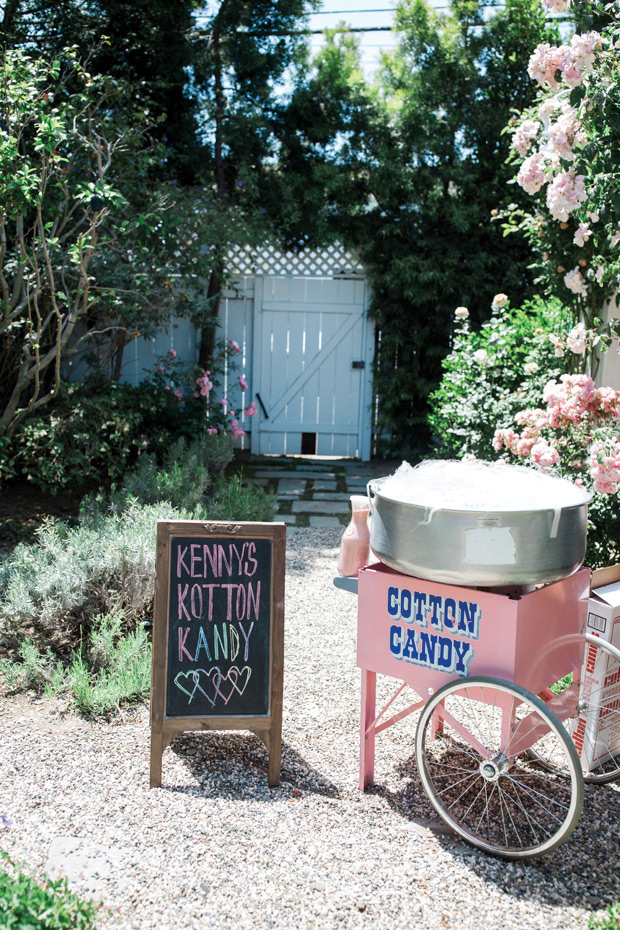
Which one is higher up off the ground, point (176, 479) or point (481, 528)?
point (481, 528)

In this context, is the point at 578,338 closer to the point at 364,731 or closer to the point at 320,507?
the point at 364,731

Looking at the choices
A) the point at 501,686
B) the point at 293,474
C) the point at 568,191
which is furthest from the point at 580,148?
the point at 293,474

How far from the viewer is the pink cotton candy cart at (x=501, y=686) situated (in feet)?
6.29

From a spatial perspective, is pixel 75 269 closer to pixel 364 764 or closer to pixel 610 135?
pixel 610 135

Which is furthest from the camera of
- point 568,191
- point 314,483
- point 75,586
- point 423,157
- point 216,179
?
point 423,157

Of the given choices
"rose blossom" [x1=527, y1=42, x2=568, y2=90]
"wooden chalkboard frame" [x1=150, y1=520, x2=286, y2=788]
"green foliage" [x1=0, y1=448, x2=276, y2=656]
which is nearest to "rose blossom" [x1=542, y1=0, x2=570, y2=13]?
"rose blossom" [x1=527, y1=42, x2=568, y2=90]

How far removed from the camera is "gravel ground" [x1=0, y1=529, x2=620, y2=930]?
1732mm

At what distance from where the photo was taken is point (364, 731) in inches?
88.1

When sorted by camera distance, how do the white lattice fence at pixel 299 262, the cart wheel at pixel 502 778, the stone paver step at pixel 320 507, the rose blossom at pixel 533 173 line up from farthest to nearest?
the white lattice fence at pixel 299 262 < the stone paver step at pixel 320 507 < the rose blossom at pixel 533 173 < the cart wheel at pixel 502 778

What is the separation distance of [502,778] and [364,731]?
501mm

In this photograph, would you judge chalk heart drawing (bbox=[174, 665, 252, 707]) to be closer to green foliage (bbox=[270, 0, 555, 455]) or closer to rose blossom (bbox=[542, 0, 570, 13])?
rose blossom (bbox=[542, 0, 570, 13])

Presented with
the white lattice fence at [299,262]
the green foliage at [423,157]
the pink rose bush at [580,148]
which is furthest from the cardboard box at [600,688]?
the white lattice fence at [299,262]

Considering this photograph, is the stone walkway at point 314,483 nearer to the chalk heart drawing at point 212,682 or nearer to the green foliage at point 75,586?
the green foliage at point 75,586

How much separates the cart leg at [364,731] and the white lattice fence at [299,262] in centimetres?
611
